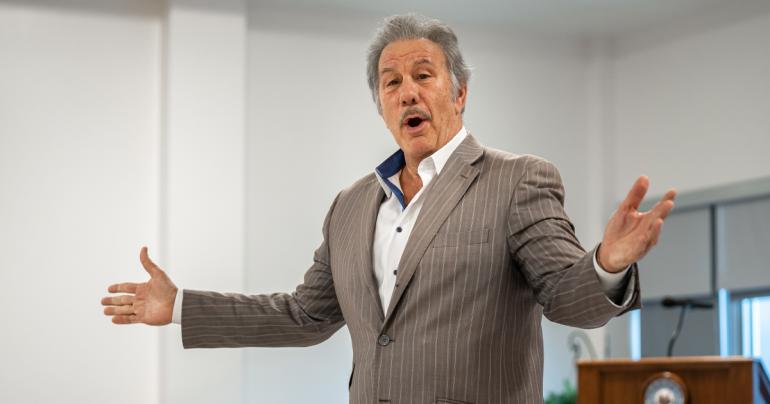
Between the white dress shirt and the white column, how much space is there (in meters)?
2.86

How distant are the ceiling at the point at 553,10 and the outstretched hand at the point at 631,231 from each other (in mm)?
4239

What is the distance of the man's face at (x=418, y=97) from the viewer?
242 centimetres

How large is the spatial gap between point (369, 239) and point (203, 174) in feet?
10.6

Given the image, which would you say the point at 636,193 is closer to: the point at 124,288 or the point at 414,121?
the point at 414,121

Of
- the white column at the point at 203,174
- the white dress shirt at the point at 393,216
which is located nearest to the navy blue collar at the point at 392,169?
the white dress shirt at the point at 393,216

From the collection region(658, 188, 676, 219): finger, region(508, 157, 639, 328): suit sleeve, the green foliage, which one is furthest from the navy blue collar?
the green foliage

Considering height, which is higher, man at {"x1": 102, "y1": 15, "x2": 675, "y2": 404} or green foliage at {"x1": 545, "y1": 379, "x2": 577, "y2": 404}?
man at {"x1": 102, "y1": 15, "x2": 675, "y2": 404}

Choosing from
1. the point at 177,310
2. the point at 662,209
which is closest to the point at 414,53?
the point at 177,310

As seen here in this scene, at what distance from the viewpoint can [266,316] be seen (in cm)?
255

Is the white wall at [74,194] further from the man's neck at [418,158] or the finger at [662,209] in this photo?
the finger at [662,209]

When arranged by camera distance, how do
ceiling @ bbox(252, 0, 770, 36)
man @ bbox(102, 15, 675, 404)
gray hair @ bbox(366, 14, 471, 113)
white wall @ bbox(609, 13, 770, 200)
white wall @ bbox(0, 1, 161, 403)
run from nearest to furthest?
man @ bbox(102, 15, 675, 404) → gray hair @ bbox(366, 14, 471, 113) → white wall @ bbox(0, 1, 161, 403) → white wall @ bbox(609, 13, 770, 200) → ceiling @ bbox(252, 0, 770, 36)

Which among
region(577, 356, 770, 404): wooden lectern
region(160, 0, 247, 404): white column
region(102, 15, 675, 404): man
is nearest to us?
region(102, 15, 675, 404): man

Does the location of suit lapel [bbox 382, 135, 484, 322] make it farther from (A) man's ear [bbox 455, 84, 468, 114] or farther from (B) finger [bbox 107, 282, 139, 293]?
(B) finger [bbox 107, 282, 139, 293]

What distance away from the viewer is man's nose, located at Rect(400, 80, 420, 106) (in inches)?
95.6
